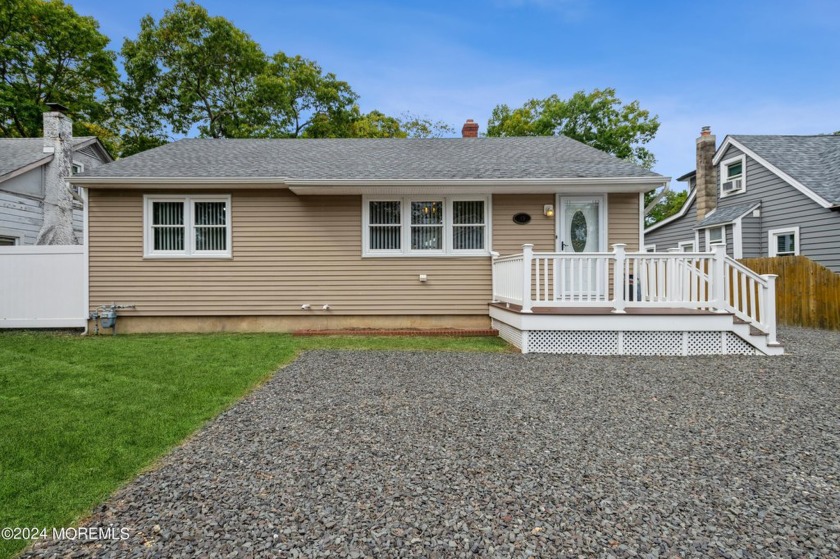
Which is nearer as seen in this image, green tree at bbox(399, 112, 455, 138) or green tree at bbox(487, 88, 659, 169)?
green tree at bbox(487, 88, 659, 169)

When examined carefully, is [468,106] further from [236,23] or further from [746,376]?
[746,376]

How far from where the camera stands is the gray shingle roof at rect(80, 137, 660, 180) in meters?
7.82

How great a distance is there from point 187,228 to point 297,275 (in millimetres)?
2406

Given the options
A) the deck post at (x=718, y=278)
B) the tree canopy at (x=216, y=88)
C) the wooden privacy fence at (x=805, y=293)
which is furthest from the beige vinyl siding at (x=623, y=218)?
the tree canopy at (x=216, y=88)

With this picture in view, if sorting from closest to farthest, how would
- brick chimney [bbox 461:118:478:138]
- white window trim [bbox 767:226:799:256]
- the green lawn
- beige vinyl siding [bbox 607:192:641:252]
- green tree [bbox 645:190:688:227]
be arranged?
the green lawn, beige vinyl siding [bbox 607:192:641:252], white window trim [bbox 767:226:799:256], brick chimney [bbox 461:118:478:138], green tree [bbox 645:190:688:227]

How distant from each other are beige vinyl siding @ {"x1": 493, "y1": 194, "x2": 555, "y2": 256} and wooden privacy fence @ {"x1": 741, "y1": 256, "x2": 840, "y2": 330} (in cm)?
641

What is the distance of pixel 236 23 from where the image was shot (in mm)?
21797

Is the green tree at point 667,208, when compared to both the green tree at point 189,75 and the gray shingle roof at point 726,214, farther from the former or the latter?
the green tree at point 189,75

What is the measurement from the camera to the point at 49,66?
19.9 meters

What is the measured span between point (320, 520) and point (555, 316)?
16.1 feet

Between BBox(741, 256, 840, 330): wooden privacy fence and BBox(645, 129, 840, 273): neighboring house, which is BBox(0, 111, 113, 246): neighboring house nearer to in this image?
BBox(741, 256, 840, 330): wooden privacy fence

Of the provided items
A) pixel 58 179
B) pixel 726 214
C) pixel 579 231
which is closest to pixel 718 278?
pixel 579 231

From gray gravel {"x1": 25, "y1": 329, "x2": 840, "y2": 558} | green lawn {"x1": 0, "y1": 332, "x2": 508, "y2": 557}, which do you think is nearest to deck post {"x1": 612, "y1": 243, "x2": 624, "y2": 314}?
gray gravel {"x1": 25, "y1": 329, "x2": 840, "y2": 558}

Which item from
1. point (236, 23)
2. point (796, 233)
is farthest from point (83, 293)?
point (236, 23)
